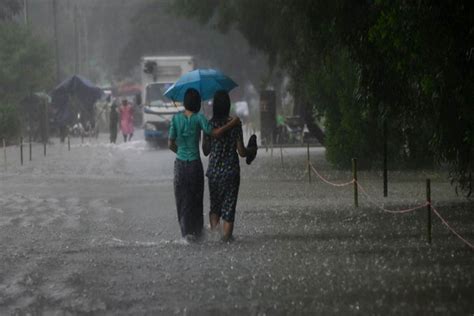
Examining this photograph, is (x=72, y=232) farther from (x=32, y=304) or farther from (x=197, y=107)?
(x=32, y=304)

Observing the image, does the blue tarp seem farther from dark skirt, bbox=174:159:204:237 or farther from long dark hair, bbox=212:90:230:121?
long dark hair, bbox=212:90:230:121

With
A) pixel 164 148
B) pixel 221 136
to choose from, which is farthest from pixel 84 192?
pixel 164 148

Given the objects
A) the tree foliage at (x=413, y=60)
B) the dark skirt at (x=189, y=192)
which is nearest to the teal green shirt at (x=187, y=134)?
the dark skirt at (x=189, y=192)

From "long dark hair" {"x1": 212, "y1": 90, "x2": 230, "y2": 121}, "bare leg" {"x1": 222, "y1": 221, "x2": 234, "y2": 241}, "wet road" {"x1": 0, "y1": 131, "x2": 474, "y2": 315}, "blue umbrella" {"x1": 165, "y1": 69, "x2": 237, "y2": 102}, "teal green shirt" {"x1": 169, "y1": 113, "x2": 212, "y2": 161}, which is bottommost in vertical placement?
"wet road" {"x1": 0, "y1": 131, "x2": 474, "y2": 315}

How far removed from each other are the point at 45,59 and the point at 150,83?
1463cm

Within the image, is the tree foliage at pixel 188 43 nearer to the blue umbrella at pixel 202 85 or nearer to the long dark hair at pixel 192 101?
the blue umbrella at pixel 202 85

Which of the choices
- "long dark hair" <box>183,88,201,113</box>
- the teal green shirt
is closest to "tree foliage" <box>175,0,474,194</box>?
"long dark hair" <box>183,88,201,113</box>

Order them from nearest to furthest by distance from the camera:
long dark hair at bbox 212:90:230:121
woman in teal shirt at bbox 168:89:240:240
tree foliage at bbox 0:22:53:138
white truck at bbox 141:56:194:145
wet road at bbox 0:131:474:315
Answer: wet road at bbox 0:131:474:315, long dark hair at bbox 212:90:230:121, woman in teal shirt at bbox 168:89:240:240, white truck at bbox 141:56:194:145, tree foliage at bbox 0:22:53:138

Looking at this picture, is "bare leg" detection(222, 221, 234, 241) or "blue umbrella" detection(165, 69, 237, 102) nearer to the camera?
"bare leg" detection(222, 221, 234, 241)

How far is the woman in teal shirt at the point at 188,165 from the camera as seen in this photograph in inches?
576

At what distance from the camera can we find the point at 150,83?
47.1 meters

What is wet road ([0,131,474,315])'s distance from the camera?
34.3ft

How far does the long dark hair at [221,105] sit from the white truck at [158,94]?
2938cm

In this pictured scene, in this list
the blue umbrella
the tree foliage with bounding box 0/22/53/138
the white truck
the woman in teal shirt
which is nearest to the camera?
the woman in teal shirt
